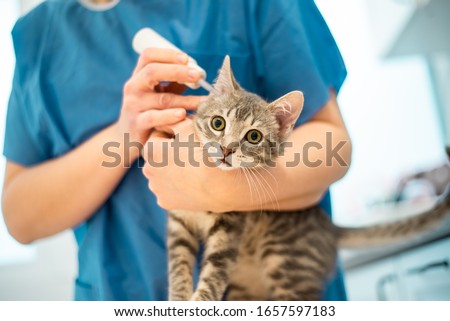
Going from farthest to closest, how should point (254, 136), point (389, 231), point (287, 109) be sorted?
point (389, 231) → point (254, 136) → point (287, 109)

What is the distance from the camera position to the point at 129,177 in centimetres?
76

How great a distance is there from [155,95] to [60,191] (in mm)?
297

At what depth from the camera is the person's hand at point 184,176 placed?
2.12 ft

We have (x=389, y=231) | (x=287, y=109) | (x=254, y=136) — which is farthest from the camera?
(x=389, y=231)

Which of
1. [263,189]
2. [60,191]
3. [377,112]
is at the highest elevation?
[377,112]

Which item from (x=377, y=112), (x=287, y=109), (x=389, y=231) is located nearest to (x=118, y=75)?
(x=287, y=109)

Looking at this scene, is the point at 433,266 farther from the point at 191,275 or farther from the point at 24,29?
the point at 24,29

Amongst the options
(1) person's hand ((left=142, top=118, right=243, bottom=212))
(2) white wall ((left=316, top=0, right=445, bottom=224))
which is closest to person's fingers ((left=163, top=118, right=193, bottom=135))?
(1) person's hand ((left=142, top=118, right=243, bottom=212))

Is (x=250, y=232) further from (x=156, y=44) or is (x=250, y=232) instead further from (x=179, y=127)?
(x=156, y=44)

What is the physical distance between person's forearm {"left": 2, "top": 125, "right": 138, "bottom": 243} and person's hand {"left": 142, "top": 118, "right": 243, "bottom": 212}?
11 centimetres

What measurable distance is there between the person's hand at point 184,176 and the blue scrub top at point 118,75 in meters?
0.09

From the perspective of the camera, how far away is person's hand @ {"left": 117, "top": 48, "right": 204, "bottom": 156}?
64 centimetres

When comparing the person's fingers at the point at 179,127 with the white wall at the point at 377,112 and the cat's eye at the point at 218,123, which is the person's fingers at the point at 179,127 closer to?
the cat's eye at the point at 218,123

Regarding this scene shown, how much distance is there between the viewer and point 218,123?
29.3 inches
